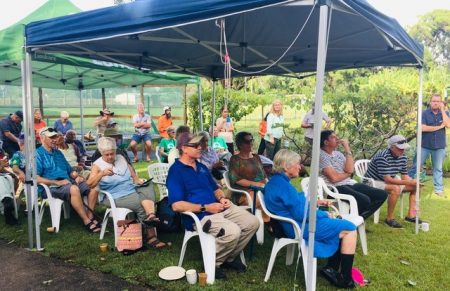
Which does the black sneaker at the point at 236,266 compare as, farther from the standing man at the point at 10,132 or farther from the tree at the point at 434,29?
the tree at the point at 434,29

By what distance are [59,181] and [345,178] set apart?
3.24 meters

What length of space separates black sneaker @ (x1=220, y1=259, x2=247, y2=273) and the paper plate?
0.37 metres

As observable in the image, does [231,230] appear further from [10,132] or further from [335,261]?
[10,132]

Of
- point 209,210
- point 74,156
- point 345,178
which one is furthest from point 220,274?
point 74,156

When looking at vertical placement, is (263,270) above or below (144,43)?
below

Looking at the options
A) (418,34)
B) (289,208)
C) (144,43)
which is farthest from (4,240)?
(418,34)

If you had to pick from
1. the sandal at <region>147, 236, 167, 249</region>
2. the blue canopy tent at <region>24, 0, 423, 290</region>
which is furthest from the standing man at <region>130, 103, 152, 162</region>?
the sandal at <region>147, 236, 167, 249</region>

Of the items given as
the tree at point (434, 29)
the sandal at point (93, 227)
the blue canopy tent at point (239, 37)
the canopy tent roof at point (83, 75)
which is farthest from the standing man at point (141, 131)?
the tree at point (434, 29)

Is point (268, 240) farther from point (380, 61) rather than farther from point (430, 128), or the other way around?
point (430, 128)

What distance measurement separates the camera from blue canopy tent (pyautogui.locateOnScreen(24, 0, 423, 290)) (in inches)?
102

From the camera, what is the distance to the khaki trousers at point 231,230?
120 inches

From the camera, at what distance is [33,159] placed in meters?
3.71

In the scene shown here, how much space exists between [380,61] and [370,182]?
1.58 m

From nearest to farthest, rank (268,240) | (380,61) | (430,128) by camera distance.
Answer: (268,240) → (380,61) → (430,128)
